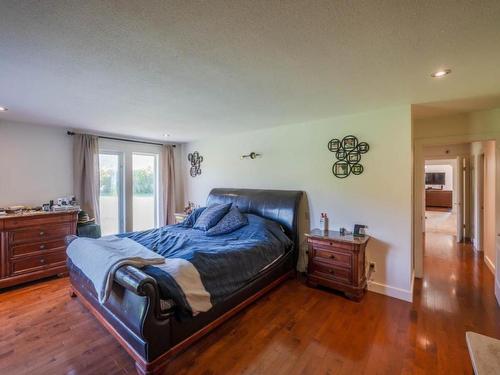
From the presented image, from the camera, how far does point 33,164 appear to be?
3748mm

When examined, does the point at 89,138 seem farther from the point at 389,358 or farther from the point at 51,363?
the point at 389,358

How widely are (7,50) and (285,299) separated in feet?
11.1

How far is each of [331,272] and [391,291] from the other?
0.77 m

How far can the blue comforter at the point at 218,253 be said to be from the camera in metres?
1.88

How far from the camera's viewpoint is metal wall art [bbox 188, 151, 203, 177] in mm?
5309

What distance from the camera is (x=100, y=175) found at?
454 centimetres

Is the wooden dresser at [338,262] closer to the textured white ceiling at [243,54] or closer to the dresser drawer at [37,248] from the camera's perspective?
the textured white ceiling at [243,54]

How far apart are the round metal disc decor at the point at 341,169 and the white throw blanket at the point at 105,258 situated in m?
2.53

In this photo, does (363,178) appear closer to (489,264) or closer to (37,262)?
(489,264)

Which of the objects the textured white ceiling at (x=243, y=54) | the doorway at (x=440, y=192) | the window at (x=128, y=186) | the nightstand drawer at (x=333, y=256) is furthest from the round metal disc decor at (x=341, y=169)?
the doorway at (x=440, y=192)

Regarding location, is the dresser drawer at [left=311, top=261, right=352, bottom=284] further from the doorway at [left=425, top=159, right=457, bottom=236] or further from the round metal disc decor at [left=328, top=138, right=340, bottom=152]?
the doorway at [left=425, top=159, right=457, bottom=236]

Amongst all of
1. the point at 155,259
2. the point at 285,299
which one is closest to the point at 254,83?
the point at 155,259

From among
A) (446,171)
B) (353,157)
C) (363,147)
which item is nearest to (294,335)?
(353,157)

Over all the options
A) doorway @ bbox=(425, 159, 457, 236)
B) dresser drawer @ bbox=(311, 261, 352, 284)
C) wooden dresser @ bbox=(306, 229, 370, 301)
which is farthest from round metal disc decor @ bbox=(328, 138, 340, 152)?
doorway @ bbox=(425, 159, 457, 236)
